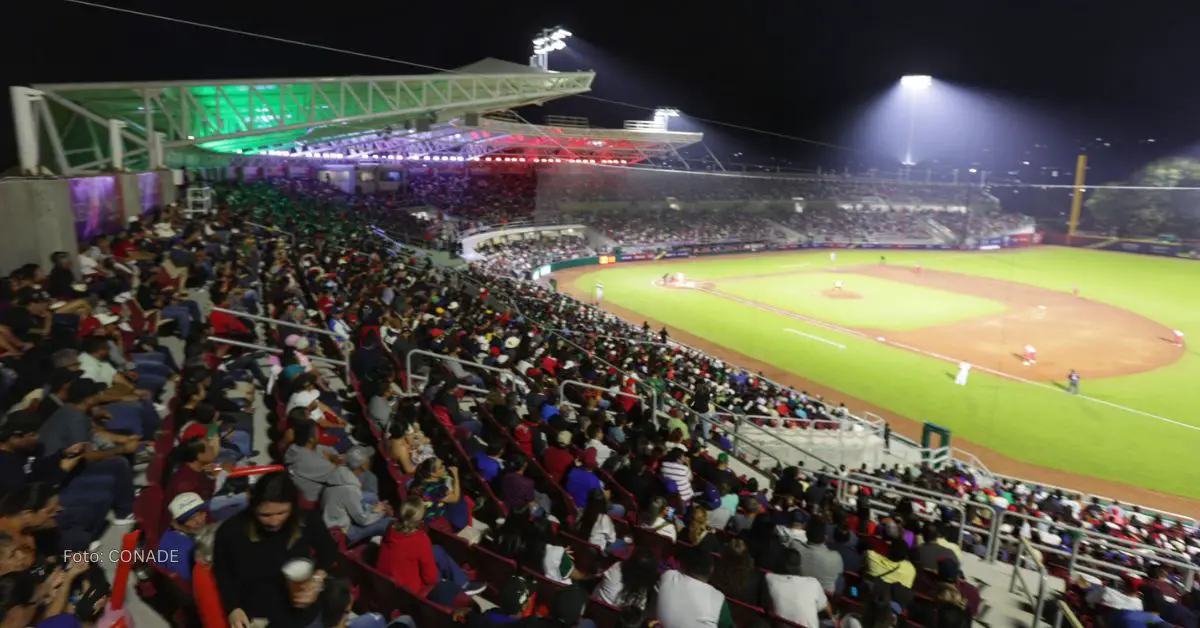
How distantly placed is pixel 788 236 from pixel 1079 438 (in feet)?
159

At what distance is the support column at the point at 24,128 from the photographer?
45.6 feet

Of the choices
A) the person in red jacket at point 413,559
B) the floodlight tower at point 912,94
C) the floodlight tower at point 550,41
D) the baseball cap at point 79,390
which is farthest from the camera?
the floodlight tower at point 912,94

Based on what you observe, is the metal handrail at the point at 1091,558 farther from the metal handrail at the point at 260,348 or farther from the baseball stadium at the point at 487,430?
the metal handrail at the point at 260,348

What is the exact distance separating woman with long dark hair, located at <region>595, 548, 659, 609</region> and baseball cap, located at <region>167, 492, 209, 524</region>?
101 inches

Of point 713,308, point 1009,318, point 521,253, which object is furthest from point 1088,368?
point 521,253

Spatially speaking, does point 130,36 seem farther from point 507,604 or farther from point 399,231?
point 507,604

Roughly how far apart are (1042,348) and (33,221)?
111 feet

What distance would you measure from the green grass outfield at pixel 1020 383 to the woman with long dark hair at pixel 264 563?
19820mm

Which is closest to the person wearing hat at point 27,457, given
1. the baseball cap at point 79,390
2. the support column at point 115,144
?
the baseball cap at point 79,390

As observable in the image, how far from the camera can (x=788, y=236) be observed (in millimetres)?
66125

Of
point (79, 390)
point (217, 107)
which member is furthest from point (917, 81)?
point (79, 390)

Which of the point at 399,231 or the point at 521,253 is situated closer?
the point at 399,231

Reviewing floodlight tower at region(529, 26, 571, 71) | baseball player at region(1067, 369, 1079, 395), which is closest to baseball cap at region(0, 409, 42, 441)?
baseball player at region(1067, 369, 1079, 395)

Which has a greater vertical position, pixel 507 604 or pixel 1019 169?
pixel 1019 169
